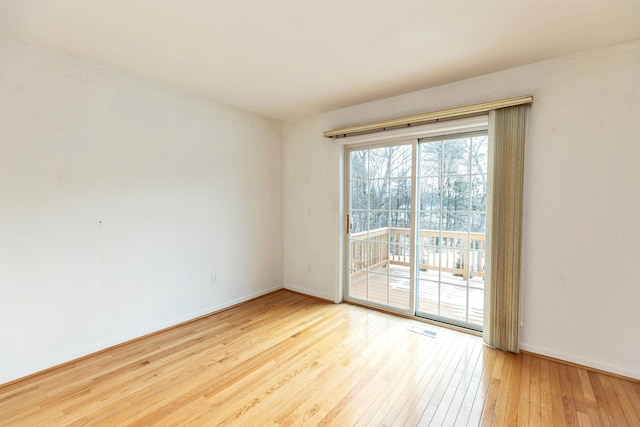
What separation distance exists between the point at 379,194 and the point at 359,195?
29 centimetres

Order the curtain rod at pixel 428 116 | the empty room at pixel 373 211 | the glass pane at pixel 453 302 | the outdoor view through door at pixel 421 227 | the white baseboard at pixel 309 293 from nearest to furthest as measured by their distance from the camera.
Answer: the empty room at pixel 373 211 < the curtain rod at pixel 428 116 < the outdoor view through door at pixel 421 227 < the glass pane at pixel 453 302 < the white baseboard at pixel 309 293

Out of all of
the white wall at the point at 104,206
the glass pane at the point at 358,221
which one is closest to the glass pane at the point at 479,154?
the glass pane at the point at 358,221

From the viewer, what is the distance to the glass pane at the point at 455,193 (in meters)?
2.92

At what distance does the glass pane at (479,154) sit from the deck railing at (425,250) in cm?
64

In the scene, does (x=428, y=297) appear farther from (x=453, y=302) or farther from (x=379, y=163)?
(x=379, y=163)

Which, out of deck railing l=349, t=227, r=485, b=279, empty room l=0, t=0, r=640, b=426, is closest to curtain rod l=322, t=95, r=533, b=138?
empty room l=0, t=0, r=640, b=426

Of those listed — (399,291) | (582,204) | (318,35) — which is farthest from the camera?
(399,291)

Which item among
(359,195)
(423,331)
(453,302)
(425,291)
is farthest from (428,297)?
(359,195)

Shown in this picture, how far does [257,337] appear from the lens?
112 inches

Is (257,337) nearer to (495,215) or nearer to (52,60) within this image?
(495,215)

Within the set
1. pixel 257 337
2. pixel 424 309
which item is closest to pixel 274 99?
pixel 257 337

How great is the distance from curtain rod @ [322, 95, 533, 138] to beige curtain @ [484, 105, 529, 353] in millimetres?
66

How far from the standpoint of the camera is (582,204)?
2322 mm

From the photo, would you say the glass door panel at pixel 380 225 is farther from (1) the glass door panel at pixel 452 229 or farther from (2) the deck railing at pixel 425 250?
(1) the glass door panel at pixel 452 229
